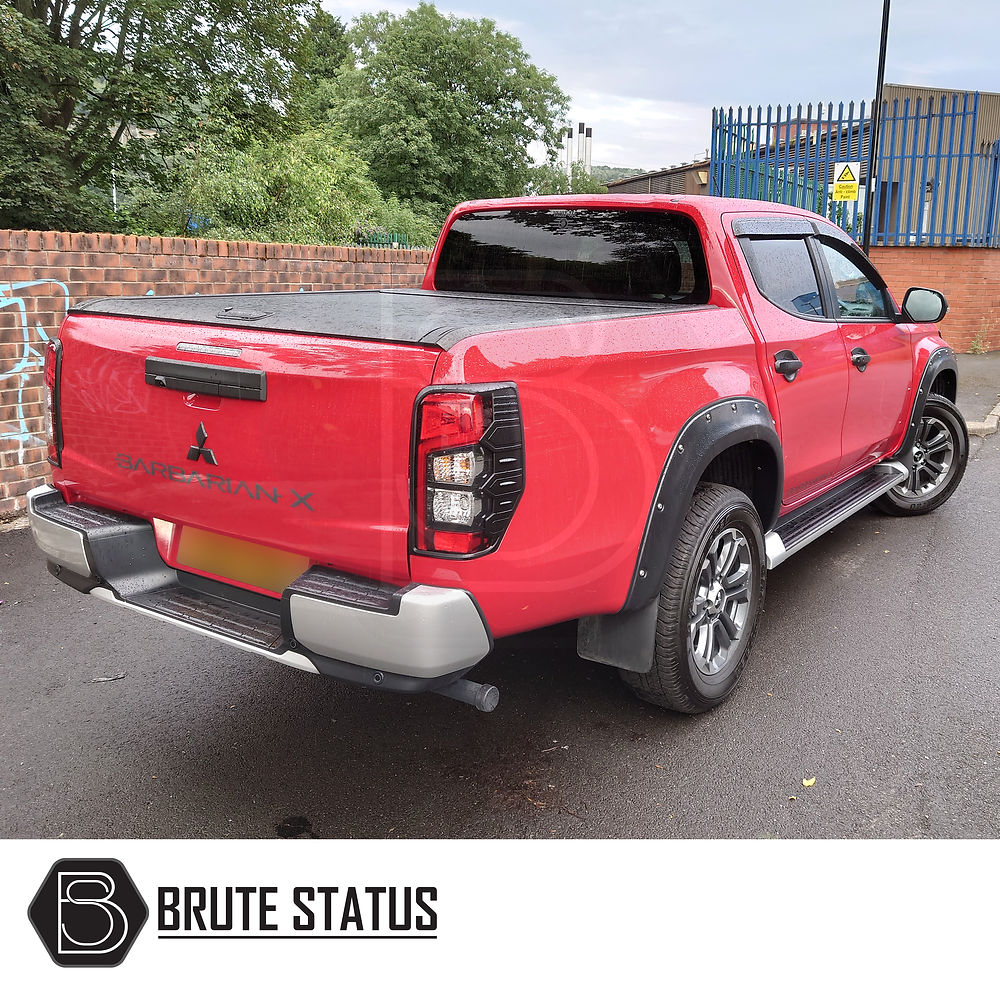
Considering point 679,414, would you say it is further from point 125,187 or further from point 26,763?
point 125,187

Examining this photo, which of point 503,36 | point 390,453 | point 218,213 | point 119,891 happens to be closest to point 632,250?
point 390,453

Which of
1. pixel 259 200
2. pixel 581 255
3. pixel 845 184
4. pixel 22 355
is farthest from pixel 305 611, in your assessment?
pixel 845 184

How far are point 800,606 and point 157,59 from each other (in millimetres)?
14383

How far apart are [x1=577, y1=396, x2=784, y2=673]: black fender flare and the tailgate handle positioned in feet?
4.06

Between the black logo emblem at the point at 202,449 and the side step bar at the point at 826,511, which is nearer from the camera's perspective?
the black logo emblem at the point at 202,449

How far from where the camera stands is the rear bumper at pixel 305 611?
7.85 feet

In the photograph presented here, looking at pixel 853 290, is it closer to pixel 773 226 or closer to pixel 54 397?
pixel 773 226

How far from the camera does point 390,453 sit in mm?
2408

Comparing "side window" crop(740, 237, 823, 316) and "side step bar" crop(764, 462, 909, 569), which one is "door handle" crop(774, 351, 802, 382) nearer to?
"side window" crop(740, 237, 823, 316)

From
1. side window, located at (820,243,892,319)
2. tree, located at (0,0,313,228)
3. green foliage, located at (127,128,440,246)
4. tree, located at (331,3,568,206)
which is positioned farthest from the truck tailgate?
tree, located at (331,3,568,206)

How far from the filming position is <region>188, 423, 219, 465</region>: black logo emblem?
107 inches

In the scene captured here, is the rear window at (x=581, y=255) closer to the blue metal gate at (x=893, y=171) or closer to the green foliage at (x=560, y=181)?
the blue metal gate at (x=893, y=171)

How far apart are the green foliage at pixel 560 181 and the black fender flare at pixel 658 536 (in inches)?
1911

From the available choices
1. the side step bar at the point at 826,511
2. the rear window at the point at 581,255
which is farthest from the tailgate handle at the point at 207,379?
the side step bar at the point at 826,511
